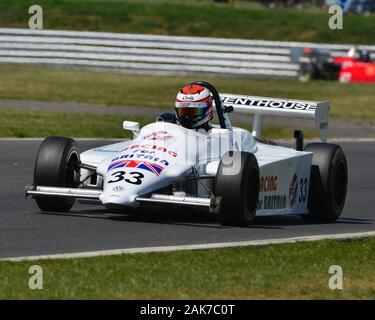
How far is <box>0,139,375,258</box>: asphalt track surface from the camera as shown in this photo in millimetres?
9125

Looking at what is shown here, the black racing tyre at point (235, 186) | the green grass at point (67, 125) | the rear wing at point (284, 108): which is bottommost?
the green grass at point (67, 125)

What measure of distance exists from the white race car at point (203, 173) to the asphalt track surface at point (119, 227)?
19 centimetres

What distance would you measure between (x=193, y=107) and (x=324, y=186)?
1.46m

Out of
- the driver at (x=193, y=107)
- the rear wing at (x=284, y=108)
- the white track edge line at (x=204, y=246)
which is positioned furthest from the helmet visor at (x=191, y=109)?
the white track edge line at (x=204, y=246)

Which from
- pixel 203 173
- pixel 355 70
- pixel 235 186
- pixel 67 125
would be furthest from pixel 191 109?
pixel 355 70

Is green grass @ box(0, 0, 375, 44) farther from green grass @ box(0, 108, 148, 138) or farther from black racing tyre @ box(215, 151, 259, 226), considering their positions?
black racing tyre @ box(215, 151, 259, 226)

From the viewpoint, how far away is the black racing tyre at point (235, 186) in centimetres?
1000

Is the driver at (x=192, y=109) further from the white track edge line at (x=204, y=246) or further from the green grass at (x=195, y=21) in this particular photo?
the green grass at (x=195, y=21)

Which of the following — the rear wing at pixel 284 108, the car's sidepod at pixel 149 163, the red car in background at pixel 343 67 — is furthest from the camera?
the red car in background at pixel 343 67

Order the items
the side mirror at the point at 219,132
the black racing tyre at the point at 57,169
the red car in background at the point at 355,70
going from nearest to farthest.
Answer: the black racing tyre at the point at 57,169
the side mirror at the point at 219,132
the red car in background at the point at 355,70

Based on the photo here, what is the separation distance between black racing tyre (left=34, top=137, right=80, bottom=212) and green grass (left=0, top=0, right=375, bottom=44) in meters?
24.8

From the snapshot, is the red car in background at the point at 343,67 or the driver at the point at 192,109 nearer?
the driver at the point at 192,109

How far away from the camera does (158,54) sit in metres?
29.5
